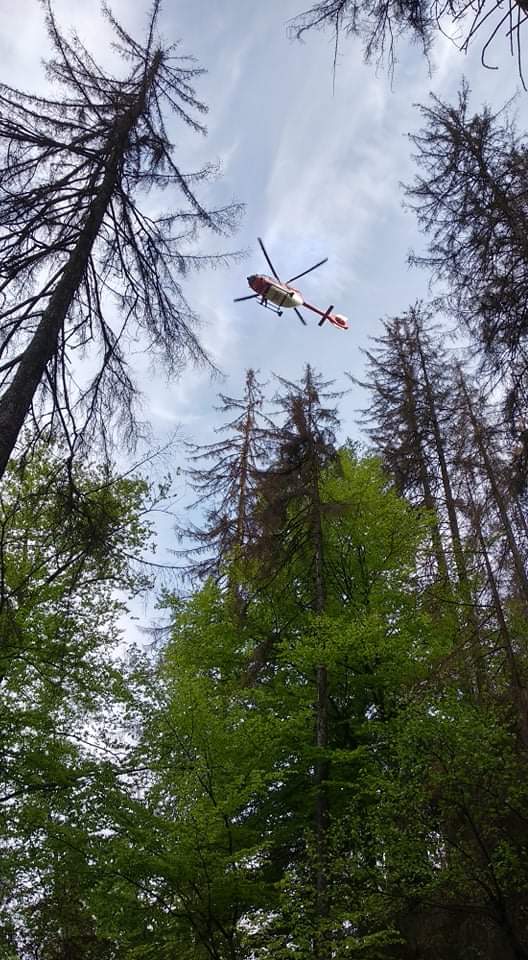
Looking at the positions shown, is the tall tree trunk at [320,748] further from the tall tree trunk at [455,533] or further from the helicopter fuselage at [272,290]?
the helicopter fuselage at [272,290]

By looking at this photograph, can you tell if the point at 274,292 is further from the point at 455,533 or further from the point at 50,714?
the point at 50,714

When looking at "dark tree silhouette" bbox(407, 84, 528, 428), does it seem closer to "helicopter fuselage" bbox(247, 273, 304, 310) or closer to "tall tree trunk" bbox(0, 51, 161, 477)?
"tall tree trunk" bbox(0, 51, 161, 477)

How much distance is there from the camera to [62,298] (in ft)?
18.7

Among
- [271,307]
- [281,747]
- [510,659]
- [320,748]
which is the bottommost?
[320,748]

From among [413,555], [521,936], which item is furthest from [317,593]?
[521,936]

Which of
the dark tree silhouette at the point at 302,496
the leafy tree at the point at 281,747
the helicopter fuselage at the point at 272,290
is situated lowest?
the leafy tree at the point at 281,747

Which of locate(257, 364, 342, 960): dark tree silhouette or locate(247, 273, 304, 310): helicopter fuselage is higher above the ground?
locate(247, 273, 304, 310): helicopter fuselage

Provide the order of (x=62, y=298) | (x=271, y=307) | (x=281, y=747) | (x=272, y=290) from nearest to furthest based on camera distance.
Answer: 1. (x=62, y=298)
2. (x=281, y=747)
3. (x=272, y=290)
4. (x=271, y=307)

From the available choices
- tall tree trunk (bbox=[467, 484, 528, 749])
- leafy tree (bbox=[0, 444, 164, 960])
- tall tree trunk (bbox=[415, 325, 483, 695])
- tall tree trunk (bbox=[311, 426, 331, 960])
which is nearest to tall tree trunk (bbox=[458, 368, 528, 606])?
tall tree trunk (bbox=[467, 484, 528, 749])

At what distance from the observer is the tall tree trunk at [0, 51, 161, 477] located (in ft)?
16.1

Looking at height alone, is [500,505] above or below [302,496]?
below

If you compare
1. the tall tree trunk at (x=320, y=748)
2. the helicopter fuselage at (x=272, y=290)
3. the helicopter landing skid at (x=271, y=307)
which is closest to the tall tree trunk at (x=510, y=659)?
the tall tree trunk at (x=320, y=748)

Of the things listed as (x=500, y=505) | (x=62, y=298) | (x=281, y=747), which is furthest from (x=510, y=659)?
(x=62, y=298)

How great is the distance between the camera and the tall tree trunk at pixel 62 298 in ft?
16.1
